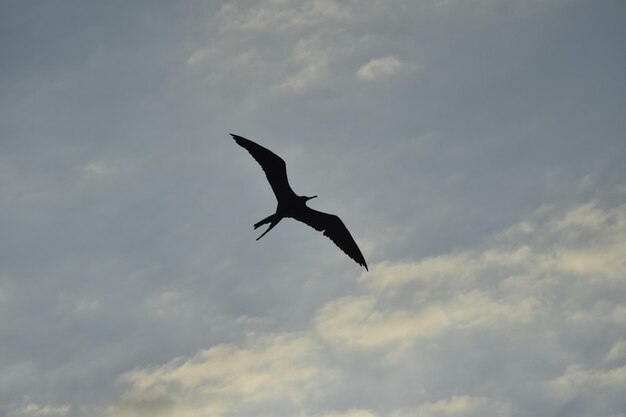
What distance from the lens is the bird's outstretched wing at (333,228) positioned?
3772 cm

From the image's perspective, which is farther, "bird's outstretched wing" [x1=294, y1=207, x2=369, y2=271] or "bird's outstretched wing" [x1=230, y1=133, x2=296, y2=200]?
"bird's outstretched wing" [x1=294, y1=207, x2=369, y2=271]

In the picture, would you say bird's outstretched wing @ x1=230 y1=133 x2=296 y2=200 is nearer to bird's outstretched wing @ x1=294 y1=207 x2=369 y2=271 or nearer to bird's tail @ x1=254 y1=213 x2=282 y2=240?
bird's tail @ x1=254 y1=213 x2=282 y2=240

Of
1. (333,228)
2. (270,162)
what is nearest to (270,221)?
(270,162)

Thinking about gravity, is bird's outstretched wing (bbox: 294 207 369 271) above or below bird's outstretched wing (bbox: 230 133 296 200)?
below

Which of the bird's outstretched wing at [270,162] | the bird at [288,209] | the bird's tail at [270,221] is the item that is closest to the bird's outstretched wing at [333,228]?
the bird at [288,209]

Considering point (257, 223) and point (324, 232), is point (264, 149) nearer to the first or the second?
point (257, 223)

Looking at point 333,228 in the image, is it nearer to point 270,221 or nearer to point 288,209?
point 288,209

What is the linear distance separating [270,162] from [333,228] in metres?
5.08

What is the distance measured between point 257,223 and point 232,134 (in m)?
4.32

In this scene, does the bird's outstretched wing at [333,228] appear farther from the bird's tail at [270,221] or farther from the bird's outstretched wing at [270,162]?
the bird's outstretched wing at [270,162]

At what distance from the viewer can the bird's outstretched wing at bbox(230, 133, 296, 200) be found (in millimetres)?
35594

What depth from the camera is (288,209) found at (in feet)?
122

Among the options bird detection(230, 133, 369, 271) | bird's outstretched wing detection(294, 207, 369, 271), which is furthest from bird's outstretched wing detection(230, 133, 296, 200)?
bird's outstretched wing detection(294, 207, 369, 271)

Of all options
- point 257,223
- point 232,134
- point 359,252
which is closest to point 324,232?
point 359,252
